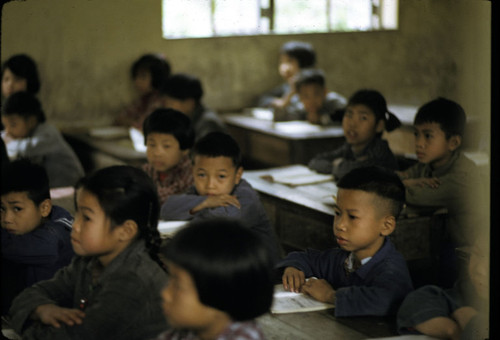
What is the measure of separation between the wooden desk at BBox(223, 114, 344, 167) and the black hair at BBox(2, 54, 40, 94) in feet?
5.46

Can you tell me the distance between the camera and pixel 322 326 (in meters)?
2.16

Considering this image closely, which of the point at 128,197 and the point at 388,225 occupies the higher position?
the point at 128,197

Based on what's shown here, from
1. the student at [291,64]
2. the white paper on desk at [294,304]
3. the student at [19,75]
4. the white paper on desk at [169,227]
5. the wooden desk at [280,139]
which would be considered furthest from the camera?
the student at [291,64]

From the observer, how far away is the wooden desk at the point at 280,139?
5598 mm

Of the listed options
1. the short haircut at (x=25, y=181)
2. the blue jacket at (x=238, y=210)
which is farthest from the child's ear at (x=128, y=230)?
the blue jacket at (x=238, y=210)

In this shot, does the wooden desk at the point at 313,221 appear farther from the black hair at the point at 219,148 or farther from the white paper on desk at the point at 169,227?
the white paper on desk at the point at 169,227

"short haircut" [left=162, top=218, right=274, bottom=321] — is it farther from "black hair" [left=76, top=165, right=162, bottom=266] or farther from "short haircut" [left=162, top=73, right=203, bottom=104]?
"short haircut" [left=162, top=73, right=203, bottom=104]

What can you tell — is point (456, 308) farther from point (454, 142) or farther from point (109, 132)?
point (109, 132)

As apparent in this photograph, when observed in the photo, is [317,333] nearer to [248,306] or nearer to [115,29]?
[248,306]

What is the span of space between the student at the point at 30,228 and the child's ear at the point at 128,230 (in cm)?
77

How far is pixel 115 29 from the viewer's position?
21.2ft

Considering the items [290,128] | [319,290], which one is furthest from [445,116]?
[290,128]

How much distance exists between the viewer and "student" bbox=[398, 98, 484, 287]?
3.50 meters

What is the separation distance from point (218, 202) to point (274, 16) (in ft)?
13.5
